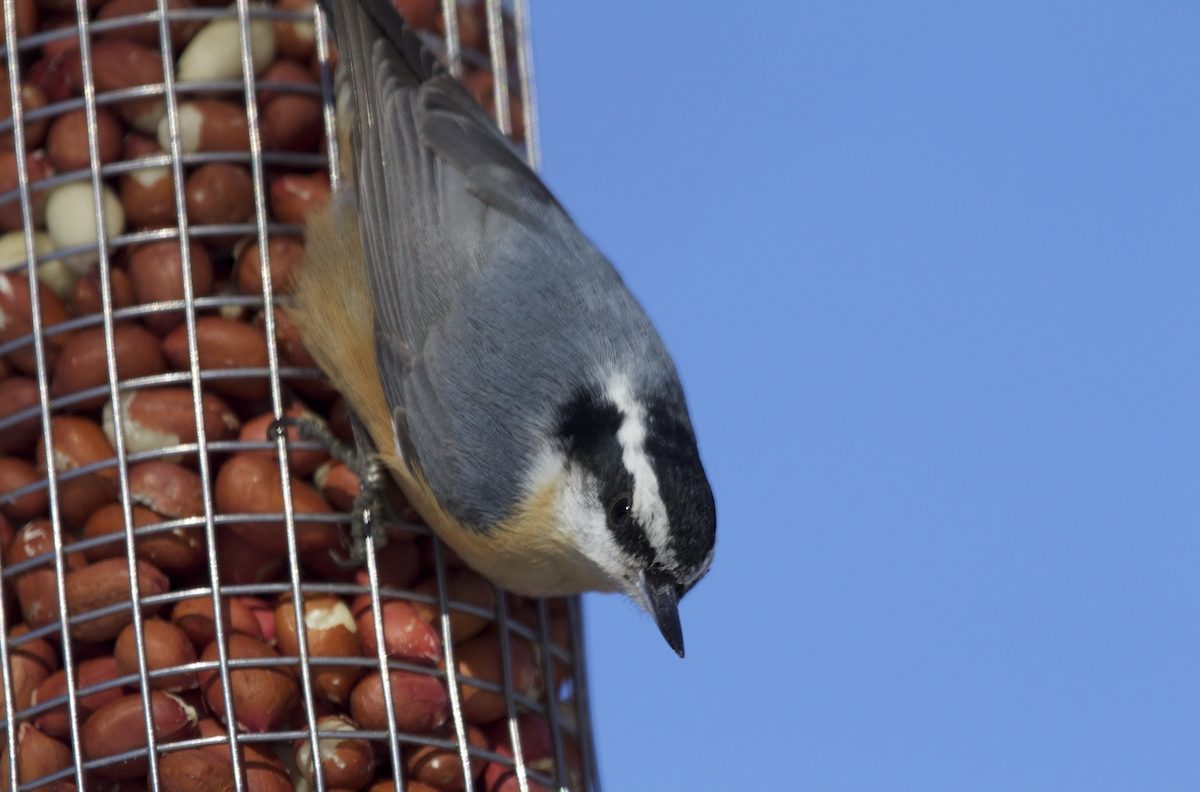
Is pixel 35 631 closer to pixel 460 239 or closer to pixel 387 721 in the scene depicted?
pixel 387 721

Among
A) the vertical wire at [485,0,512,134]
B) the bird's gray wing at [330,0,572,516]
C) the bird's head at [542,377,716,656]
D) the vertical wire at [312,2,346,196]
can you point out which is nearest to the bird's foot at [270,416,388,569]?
the bird's gray wing at [330,0,572,516]

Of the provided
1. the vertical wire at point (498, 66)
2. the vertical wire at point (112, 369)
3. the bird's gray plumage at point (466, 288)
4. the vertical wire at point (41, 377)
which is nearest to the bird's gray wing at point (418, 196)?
the bird's gray plumage at point (466, 288)

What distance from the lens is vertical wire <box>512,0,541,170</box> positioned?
4.26 meters

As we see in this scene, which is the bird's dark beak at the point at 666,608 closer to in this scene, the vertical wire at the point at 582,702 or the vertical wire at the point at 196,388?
the vertical wire at the point at 582,702

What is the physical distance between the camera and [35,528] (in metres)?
3.54

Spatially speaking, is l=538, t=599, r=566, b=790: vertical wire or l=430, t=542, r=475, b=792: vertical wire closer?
l=430, t=542, r=475, b=792: vertical wire

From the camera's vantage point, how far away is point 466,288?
350 cm

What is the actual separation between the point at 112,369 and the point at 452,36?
1.08 meters

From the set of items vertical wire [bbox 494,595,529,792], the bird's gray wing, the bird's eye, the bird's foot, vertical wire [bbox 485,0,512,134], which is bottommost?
vertical wire [bbox 494,595,529,792]

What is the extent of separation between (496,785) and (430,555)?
46 cm

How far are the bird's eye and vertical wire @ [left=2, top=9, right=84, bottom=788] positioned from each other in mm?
987

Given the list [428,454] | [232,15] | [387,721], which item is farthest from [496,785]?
[232,15]

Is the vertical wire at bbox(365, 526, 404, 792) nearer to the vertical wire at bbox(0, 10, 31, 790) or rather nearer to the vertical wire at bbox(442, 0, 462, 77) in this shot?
the vertical wire at bbox(0, 10, 31, 790)

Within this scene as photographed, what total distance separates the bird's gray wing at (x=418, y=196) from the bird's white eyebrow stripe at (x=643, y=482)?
33 centimetres
